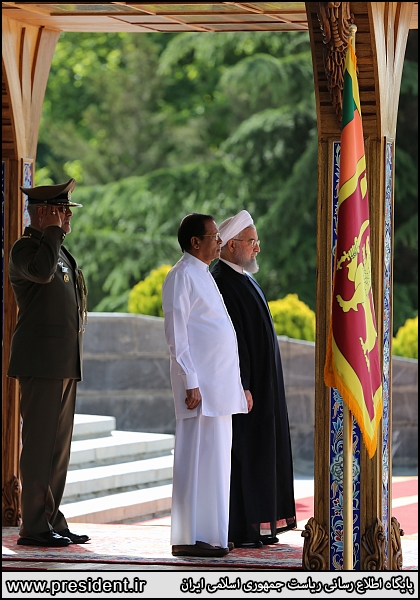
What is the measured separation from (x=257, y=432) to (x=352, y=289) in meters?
1.96

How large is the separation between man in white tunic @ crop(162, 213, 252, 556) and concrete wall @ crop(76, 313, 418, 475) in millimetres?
5874

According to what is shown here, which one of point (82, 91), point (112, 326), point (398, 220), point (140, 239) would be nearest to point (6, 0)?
point (112, 326)

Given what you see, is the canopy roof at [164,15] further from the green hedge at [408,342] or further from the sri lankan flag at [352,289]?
the green hedge at [408,342]

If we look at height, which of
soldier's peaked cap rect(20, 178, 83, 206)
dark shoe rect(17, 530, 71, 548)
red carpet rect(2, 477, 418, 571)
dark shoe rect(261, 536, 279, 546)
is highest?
soldier's peaked cap rect(20, 178, 83, 206)

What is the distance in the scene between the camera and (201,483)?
21.2ft

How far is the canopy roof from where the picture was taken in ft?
23.4

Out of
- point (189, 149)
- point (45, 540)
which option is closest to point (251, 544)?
point (45, 540)

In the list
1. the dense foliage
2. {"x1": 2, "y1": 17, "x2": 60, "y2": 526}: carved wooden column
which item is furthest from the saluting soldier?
the dense foliage

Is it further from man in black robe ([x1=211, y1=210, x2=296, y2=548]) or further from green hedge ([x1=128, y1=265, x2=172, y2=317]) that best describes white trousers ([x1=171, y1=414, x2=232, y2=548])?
green hedge ([x1=128, y1=265, x2=172, y2=317])

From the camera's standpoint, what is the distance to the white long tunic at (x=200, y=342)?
6.43 m

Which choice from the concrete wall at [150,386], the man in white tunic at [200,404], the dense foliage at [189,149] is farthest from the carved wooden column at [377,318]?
the dense foliage at [189,149]

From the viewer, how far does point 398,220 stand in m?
17.5

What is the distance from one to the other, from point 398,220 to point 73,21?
10.4 m

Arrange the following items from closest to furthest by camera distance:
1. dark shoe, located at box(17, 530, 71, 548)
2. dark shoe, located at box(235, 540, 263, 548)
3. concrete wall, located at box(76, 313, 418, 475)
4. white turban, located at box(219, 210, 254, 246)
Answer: dark shoe, located at box(17, 530, 71, 548) < dark shoe, located at box(235, 540, 263, 548) < white turban, located at box(219, 210, 254, 246) < concrete wall, located at box(76, 313, 418, 475)
